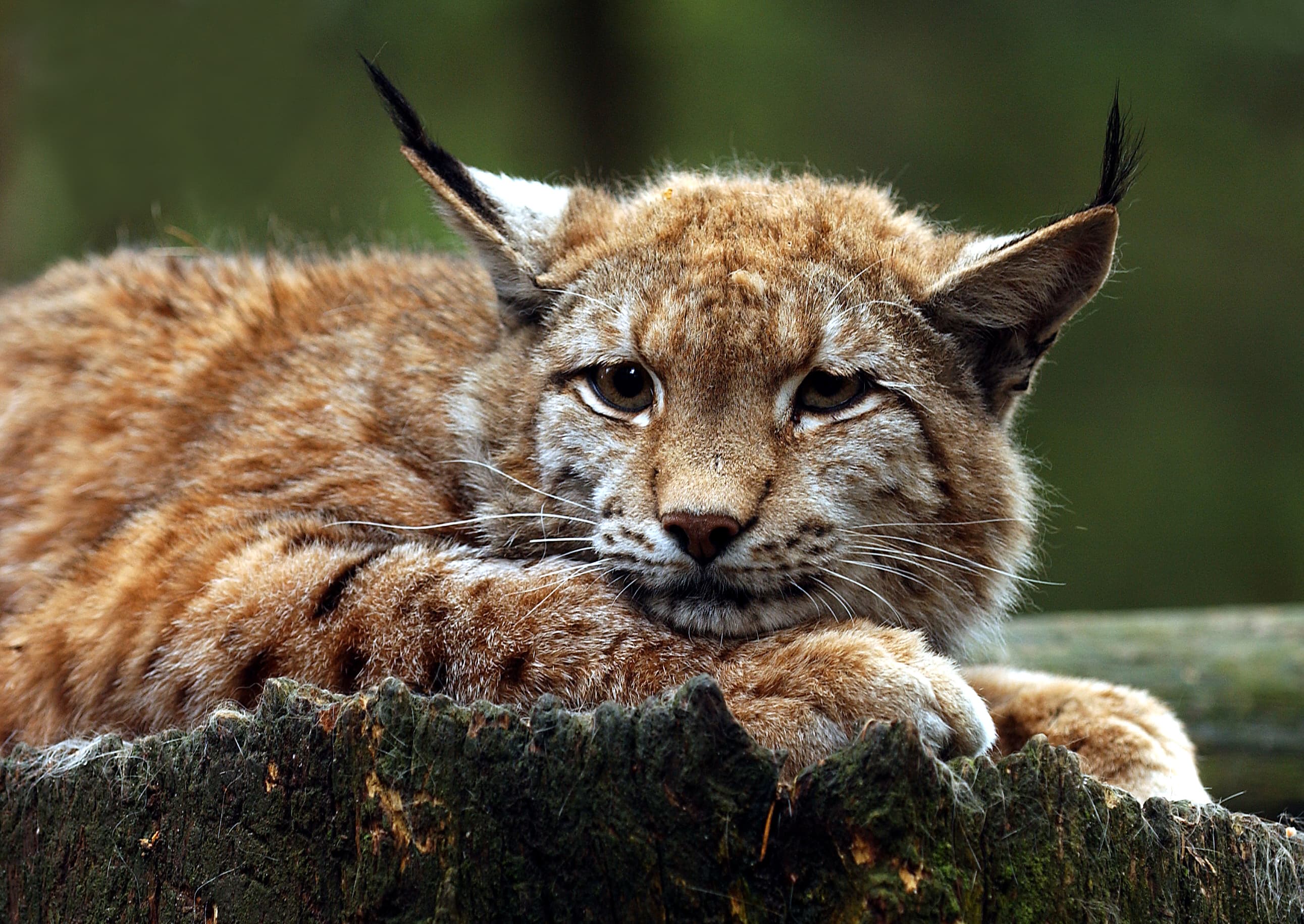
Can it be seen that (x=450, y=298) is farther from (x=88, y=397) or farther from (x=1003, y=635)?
(x=1003, y=635)

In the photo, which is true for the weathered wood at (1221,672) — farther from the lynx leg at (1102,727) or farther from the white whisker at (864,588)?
the white whisker at (864,588)

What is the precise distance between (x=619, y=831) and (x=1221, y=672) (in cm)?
472

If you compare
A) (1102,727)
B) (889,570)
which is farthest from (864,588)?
(1102,727)

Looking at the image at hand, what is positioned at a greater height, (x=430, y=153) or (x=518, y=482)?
(x=430, y=153)

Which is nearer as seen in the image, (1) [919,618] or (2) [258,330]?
(1) [919,618]

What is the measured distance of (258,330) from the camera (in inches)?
222

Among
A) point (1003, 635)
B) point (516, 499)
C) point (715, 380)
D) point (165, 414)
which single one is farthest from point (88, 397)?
point (1003, 635)

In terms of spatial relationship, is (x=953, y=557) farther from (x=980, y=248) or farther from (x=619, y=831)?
(x=619, y=831)

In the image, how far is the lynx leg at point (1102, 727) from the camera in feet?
14.5

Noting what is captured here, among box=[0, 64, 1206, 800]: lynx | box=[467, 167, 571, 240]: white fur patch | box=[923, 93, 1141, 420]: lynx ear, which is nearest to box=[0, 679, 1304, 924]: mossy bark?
box=[0, 64, 1206, 800]: lynx

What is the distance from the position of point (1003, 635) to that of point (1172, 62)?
10.4 m

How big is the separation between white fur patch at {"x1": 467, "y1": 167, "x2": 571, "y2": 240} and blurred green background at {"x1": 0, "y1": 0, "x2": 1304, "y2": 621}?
23.3 ft

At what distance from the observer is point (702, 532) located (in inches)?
148

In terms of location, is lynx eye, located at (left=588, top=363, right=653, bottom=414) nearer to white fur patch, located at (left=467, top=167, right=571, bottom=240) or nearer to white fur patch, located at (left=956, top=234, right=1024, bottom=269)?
white fur patch, located at (left=467, top=167, right=571, bottom=240)
